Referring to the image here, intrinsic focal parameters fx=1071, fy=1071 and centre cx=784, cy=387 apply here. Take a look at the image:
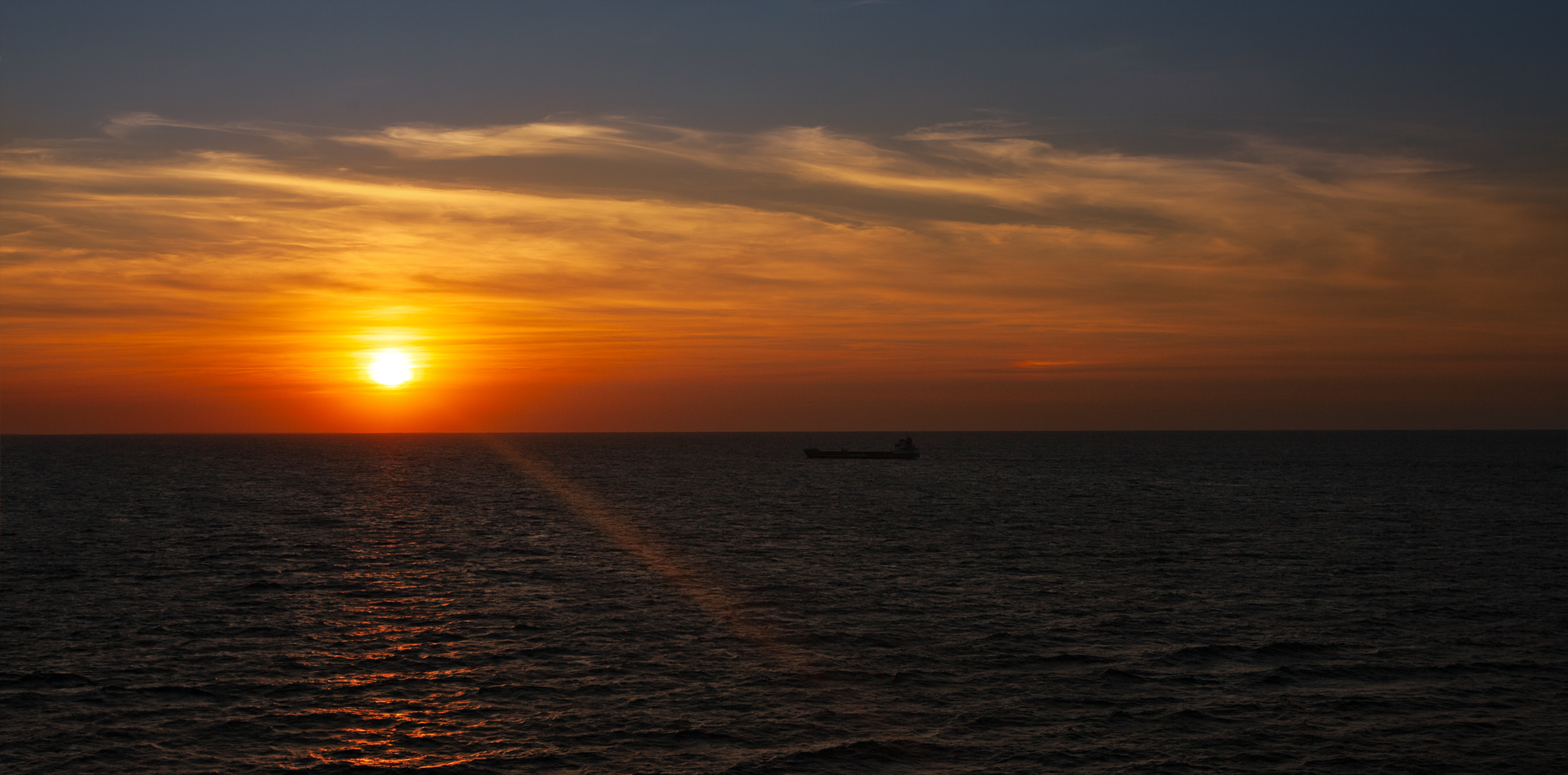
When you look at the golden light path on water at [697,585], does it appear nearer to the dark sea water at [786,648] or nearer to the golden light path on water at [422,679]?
the golden light path on water at [422,679]

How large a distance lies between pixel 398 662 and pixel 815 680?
1446 cm

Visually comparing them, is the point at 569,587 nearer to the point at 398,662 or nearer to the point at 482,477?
the point at 398,662

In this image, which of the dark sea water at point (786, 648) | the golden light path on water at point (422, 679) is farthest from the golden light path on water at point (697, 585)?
the dark sea water at point (786, 648)

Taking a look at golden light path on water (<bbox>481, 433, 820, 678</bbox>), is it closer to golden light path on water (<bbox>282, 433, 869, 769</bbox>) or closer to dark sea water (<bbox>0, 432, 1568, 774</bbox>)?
golden light path on water (<bbox>282, 433, 869, 769</bbox>)

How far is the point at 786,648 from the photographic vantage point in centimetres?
3844

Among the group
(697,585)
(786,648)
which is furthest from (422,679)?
(697,585)

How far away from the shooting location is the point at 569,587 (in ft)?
174

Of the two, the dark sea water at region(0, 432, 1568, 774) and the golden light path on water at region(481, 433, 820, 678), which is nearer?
the dark sea water at region(0, 432, 1568, 774)

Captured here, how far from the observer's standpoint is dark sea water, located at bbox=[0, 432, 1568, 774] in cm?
2780

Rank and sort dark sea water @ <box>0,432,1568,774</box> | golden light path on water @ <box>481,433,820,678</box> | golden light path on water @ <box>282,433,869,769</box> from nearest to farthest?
golden light path on water @ <box>282,433,869,769</box> < dark sea water @ <box>0,432,1568,774</box> < golden light path on water @ <box>481,433,820,678</box>

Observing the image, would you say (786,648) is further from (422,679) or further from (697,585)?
(697,585)

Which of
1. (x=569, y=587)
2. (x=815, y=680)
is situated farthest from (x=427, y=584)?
(x=815, y=680)

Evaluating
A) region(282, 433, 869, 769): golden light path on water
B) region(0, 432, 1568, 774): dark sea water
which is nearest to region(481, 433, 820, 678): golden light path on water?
region(282, 433, 869, 769): golden light path on water

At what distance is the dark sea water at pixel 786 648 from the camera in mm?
27797
